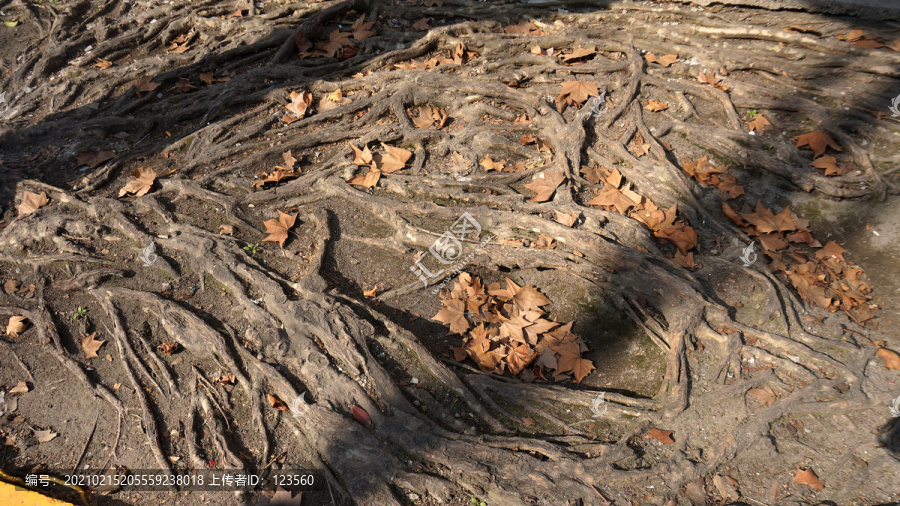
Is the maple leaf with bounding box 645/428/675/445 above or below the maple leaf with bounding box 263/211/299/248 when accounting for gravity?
below

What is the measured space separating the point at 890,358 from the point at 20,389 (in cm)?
525

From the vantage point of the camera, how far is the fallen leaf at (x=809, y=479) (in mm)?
2538

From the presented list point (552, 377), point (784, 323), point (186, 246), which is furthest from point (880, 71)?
point (186, 246)

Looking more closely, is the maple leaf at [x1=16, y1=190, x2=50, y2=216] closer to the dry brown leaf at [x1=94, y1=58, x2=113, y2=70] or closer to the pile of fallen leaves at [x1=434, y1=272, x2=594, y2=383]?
the dry brown leaf at [x1=94, y1=58, x2=113, y2=70]

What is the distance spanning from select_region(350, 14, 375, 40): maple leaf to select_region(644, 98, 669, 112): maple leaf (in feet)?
9.93

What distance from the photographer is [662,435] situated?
2727mm

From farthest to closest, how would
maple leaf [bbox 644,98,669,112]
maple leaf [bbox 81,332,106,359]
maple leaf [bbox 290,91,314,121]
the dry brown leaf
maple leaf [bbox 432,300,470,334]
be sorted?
the dry brown leaf
maple leaf [bbox 290,91,314,121]
maple leaf [bbox 644,98,669,112]
maple leaf [bbox 432,300,470,334]
maple leaf [bbox 81,332,106,359]

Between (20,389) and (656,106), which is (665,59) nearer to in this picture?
(656,106)

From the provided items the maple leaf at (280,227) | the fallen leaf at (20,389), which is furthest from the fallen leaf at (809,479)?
the fallen leaf at (20,389)

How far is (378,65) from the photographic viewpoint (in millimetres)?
5012

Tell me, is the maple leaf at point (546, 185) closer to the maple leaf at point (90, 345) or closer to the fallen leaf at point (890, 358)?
the fallen leaf at point (890, 358)

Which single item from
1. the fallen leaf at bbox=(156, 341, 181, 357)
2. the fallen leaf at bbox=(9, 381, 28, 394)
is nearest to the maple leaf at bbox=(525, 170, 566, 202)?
the fallen leaf at bbox=(156, 341, 181, 357)

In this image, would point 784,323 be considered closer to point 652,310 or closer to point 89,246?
point 652,310

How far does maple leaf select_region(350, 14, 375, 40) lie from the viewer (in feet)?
17.6
